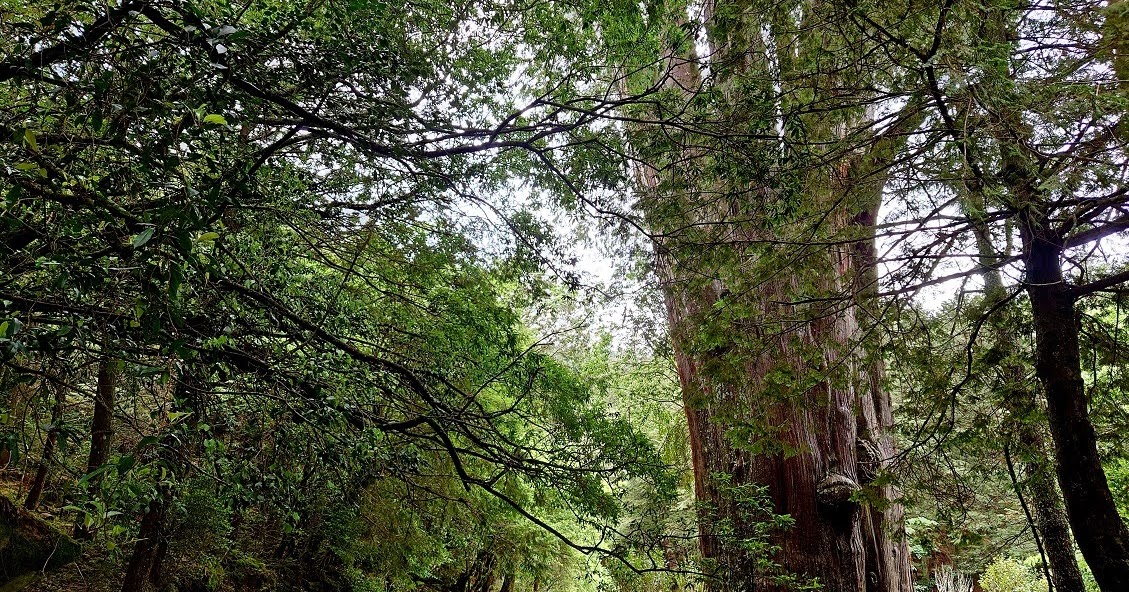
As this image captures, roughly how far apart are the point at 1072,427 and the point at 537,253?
10.4 ft

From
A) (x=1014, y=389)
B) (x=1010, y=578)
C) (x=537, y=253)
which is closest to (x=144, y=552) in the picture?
(x=537, y=253)

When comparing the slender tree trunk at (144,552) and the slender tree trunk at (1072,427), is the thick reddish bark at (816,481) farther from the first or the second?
the slender tree trunk at (144,552)

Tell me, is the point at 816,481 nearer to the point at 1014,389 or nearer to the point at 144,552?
the point at 1014,389

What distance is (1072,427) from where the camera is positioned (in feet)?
10.7

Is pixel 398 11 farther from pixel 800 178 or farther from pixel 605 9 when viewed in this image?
pixel 800 178

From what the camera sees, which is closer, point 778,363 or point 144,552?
point 778,363

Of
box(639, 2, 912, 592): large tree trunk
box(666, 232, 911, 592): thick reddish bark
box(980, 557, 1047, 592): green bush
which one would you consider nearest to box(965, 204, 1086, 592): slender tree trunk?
box(639, 2, 912, 592): large tree trunk

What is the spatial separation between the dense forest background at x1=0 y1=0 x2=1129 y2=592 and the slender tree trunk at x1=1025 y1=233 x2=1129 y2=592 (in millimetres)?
16

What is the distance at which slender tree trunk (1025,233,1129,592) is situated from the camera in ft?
10.1

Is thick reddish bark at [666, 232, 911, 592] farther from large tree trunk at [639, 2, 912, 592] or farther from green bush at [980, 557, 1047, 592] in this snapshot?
green bush at [980, 557, 1047, 592]

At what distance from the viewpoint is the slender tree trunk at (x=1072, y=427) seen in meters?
3.09

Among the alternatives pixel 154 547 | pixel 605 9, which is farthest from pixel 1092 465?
pixel 154 547

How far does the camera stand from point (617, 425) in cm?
419

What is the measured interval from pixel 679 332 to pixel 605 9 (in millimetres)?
2523
